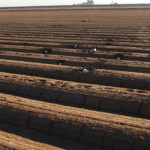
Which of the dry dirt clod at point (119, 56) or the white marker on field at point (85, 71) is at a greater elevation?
the dry dirt clod at point (119, 56)

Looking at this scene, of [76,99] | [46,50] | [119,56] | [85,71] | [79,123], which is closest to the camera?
[79,123]

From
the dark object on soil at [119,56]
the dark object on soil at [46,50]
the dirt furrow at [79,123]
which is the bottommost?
the dirt furrow at [79,123]

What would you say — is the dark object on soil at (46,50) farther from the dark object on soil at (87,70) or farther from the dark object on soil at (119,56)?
the dark object on soil at (87,70)

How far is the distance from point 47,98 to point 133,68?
5.99ft

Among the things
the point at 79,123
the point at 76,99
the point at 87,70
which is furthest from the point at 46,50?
the point at 79,123

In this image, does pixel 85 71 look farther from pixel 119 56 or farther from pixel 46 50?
pixel 46 50

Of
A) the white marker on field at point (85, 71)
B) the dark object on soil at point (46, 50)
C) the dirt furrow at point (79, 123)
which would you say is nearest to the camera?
the dirt furrow at point (79, 123)

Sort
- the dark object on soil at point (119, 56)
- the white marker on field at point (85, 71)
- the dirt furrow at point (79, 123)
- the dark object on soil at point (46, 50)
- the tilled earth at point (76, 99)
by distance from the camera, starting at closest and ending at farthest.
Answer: the dirt furrow at point (79, 123)
the tilled earth at point (76, 99)
the white marker on field at point (85, 71)
the dark object on soil at point (119, 56)
the dark object on soil at point (46, 50)

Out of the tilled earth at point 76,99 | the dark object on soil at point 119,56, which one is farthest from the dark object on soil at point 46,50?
the dark object on soil at point 119,56

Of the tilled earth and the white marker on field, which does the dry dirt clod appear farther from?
the white marker on field

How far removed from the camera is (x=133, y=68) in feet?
20.1

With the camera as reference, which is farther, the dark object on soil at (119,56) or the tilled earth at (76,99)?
the dark object on soil at (119,56)

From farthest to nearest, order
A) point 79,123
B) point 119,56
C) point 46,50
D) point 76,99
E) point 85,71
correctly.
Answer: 1. point 46,50
2. point 119,56
3. point 85,71
4. point 76,99
5. point 79,123

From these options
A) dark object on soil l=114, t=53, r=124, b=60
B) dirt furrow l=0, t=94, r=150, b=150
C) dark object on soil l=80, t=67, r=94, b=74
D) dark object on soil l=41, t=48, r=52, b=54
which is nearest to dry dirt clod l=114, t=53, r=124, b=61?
dark object on soil l=114, t=53, r=124, b=60
